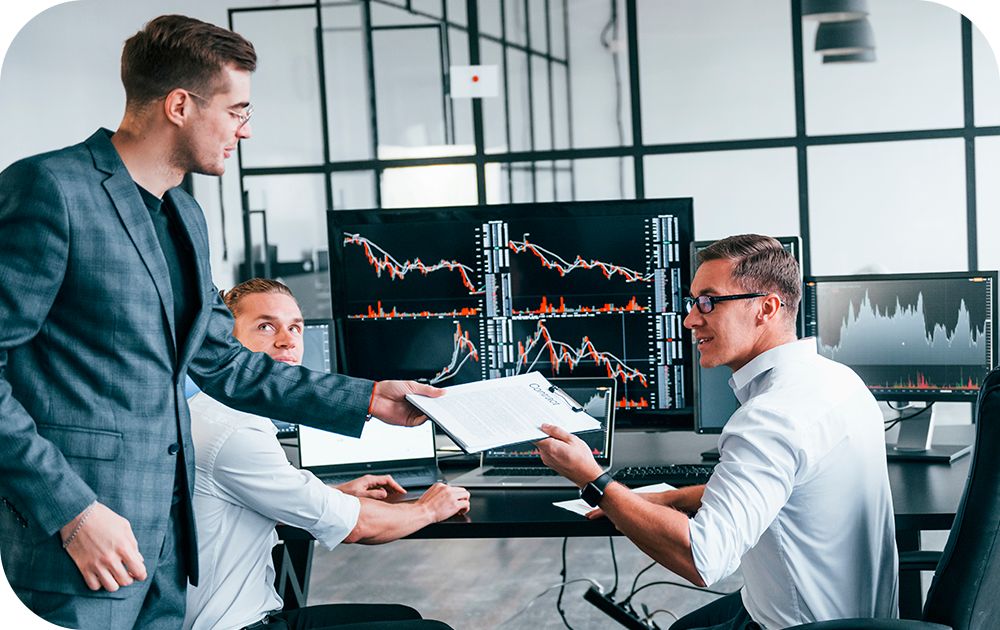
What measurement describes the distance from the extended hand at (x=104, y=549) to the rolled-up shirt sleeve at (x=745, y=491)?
87 centimetres

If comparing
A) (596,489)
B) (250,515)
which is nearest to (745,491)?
(596,489)

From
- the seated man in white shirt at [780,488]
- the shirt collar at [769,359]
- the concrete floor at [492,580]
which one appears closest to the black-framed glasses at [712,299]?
the seated man in white shirt at [780,488]

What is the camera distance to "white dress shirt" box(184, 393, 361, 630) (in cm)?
198

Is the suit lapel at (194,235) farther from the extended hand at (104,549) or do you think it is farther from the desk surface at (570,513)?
the desk surface at (570,513)

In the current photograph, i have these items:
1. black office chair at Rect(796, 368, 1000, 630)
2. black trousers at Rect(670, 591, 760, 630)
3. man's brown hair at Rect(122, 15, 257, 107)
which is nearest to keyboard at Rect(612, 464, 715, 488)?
black trousers at Rect(670, 591, 760, 630)

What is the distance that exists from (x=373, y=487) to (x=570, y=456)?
72 cm

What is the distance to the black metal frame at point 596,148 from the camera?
5.41 metres

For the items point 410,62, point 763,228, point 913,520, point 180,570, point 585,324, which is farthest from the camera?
point 410,62

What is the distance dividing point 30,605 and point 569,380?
1.55 m

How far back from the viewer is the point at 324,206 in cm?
613

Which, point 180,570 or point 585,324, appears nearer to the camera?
point 180,570

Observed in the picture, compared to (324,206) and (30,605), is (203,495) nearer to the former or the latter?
(30,605)

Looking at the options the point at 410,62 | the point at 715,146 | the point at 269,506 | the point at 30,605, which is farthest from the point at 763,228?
the point at 30,605

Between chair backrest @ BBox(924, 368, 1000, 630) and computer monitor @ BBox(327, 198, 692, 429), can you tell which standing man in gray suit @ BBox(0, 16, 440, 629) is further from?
computer monitor @ BBox(327, 198, 692, 429)
